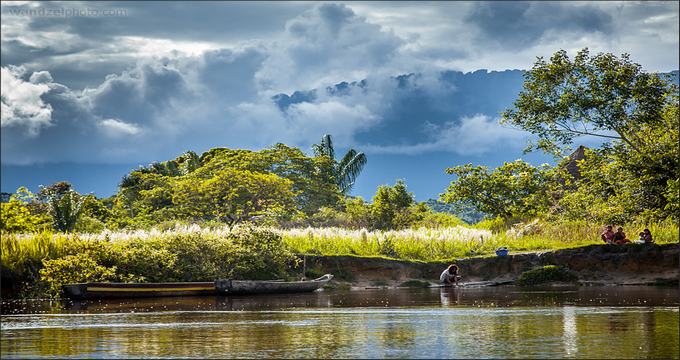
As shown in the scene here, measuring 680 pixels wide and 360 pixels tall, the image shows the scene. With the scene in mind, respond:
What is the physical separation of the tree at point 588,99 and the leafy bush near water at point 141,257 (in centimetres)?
1499

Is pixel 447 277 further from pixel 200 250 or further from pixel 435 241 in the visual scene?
pixel 200 250

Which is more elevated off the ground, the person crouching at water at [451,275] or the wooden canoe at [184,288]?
the person crouching at water at [451,275]

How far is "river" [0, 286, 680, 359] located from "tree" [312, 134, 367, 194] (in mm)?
55984

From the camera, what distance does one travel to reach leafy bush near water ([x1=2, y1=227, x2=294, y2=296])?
104 feet

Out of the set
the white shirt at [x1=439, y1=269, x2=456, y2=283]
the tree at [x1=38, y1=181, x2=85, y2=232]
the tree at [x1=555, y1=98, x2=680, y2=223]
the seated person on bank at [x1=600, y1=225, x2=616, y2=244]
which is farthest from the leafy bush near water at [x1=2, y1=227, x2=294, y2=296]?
the tree at [x1=38, y1=181, x2=85, y2=232]

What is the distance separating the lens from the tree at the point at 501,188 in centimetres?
5159

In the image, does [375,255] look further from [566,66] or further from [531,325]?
[531,325]

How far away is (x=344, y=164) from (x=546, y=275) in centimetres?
5134

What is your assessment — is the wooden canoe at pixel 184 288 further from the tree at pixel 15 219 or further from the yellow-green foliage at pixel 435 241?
the tree at pixel 15 219

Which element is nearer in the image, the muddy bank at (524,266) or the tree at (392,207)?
the muddy bank at (524,266)

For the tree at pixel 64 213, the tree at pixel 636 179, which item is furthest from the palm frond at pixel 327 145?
the tree at pixel 636 179

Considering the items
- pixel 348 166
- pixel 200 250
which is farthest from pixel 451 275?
pixel 348 166

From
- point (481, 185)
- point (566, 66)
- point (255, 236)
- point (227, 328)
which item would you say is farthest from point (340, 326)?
point (481, 185)

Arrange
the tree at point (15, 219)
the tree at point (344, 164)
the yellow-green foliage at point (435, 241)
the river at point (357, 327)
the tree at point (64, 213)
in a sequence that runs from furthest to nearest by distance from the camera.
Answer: the tree at point (344, 164), the tree at point (64, 213), the tree at point (15, 219), the yellow-green foliage at point (435, 241), the river at point (357, 327)
